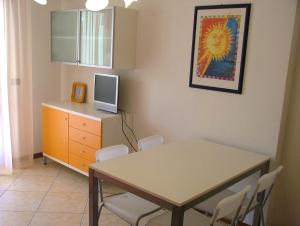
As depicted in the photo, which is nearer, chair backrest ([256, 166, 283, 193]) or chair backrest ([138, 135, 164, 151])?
chair backrest ([256, 166, 283, 193])

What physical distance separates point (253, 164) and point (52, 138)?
2.64 meters

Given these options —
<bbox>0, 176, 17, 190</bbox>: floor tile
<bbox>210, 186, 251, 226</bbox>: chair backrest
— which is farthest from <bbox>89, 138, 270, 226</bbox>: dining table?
<bbox>0, 176, 17, 190</bbox>: floor tile

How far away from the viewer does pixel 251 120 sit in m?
2.81

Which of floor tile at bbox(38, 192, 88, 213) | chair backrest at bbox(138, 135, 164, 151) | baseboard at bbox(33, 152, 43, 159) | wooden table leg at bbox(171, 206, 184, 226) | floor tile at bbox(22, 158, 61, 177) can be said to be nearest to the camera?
wooden table leg at bbox(171, 206, 184, 226)

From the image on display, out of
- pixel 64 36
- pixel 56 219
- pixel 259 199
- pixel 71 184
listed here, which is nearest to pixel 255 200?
pixel 259 199

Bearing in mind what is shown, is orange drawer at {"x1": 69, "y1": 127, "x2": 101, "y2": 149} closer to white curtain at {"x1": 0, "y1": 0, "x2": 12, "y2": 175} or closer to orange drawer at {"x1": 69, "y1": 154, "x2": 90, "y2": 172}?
orange drawer at {"x1": 69, "y1": 154, "x2": 90, "y2": 172}

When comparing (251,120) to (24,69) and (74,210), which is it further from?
(24,69)

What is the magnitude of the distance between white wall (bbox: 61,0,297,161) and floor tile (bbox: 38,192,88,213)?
3.28 feet

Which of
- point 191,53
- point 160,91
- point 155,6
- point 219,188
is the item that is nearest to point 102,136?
point 160,91

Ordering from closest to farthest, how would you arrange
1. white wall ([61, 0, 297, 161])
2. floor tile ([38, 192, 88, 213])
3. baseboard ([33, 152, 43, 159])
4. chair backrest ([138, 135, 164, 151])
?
white wall ([61, 0, 297, 161])
chair backrest ([138, 135, 164, 151])
floor tile ([38, 192, 88, 213])
baseboard ([33, 152, 43, 159])

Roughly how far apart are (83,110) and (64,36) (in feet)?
3.34

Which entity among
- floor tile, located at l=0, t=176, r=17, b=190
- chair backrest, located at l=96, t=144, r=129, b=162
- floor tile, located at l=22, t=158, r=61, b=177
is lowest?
floor tile, located at l=0, t=176, r=17, b=190

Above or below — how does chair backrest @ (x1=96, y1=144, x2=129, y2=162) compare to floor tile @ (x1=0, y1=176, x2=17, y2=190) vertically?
above

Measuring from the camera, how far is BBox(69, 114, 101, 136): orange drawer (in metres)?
3.46
